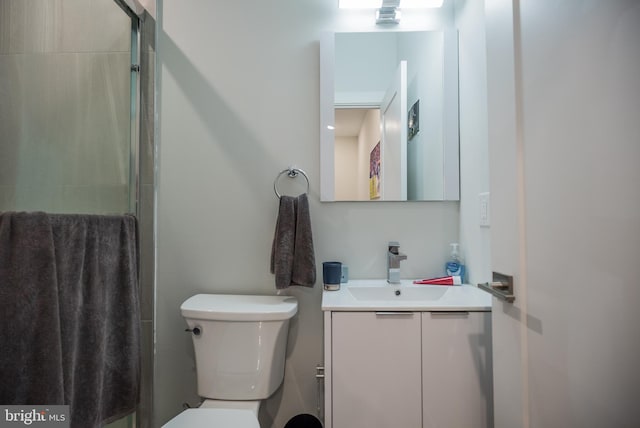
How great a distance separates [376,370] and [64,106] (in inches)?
53.4

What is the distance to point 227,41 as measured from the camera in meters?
1.42

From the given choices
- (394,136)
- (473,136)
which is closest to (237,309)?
(394,136)

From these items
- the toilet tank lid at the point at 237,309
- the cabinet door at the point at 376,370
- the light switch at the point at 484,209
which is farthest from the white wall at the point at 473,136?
the toilet tank lid at the point at 237,309

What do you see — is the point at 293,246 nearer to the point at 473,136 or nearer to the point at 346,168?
the point at 346,168

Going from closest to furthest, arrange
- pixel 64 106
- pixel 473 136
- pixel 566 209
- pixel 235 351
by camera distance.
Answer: pixel 566 209 → pixel 64 106 → pixel 235 351 → pixel 473 136

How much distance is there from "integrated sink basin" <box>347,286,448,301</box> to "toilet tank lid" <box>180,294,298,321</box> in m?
0.28

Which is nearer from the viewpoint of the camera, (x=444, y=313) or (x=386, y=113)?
(x=444, y=313)

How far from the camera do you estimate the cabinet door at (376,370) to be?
1002 mm

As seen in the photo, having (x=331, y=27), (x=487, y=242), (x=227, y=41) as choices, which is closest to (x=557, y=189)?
(x=487, y=242)

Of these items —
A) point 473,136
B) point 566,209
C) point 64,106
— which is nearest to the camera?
point 566,209

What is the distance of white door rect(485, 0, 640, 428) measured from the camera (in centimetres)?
52

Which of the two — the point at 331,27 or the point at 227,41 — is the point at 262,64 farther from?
the point at 331,27

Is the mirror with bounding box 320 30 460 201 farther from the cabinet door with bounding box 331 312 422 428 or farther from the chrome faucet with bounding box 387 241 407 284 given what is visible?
the cabinet door with bounding box 331 312 422 428

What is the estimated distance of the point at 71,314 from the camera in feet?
2.79
